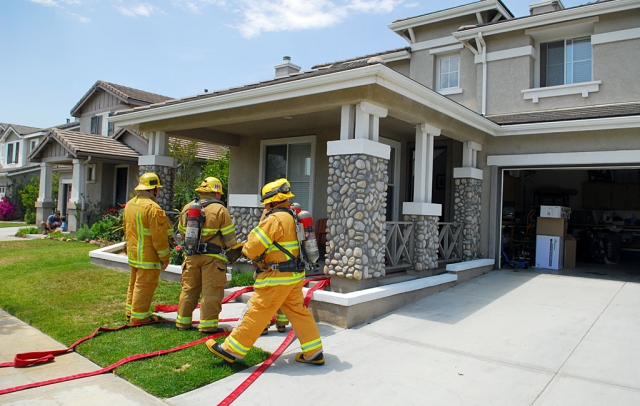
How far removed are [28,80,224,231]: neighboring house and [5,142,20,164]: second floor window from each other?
15210mm

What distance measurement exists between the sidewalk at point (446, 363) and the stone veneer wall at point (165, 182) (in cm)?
462

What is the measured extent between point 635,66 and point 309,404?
10.5m

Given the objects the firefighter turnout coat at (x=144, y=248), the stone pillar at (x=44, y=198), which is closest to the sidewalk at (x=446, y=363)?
the firefighter turnout coat at (x=144, y=248)

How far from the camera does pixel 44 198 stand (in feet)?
63.6

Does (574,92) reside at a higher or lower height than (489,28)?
lower

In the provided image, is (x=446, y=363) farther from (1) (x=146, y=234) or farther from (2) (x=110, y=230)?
(2) (x=110, y=230)

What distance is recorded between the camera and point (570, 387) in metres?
4.44

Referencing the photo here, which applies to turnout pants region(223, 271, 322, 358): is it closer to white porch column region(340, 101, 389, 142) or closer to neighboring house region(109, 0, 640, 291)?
neighboring house region(109, 0, 640, 291)

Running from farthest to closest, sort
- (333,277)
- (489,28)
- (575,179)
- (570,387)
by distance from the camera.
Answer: (575,179) → (489,28) → (333,277) → (570,387)

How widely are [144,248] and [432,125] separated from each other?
523cm

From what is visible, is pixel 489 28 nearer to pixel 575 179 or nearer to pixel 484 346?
pixel 575 179

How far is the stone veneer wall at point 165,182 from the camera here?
1076 centimetres

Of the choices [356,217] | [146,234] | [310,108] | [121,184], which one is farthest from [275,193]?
[121,184]

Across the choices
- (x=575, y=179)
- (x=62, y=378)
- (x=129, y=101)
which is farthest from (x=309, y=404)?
(x=129, y=101)
